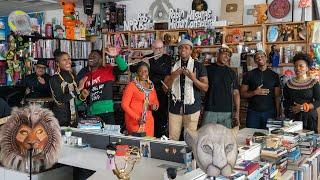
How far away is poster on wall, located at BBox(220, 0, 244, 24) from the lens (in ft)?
18.9

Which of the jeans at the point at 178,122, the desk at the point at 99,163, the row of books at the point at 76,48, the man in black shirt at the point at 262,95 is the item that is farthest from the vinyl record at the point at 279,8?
the row of books at the point at 76,48

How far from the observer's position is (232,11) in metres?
5.83

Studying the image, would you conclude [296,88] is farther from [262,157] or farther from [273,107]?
[262,157]

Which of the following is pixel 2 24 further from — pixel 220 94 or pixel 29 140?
pixel 29 140

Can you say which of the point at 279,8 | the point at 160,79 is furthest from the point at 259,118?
the point at 279,8

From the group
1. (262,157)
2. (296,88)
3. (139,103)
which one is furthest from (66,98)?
(296,88)

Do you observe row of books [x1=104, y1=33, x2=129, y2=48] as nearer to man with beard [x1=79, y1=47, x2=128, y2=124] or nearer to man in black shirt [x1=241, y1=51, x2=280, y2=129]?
man with beard [x1=79, y1=47, x2=128, y2=124]

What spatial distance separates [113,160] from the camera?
2.07 metres

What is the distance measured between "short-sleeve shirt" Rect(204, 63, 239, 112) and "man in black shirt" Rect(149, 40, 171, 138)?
55 cm

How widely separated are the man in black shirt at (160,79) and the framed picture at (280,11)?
1825mm

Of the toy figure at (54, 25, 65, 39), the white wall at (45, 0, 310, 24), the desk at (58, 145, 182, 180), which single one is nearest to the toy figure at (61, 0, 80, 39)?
the toy figure at (54, 25, 65, 39)

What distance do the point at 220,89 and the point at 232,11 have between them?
1.97 m

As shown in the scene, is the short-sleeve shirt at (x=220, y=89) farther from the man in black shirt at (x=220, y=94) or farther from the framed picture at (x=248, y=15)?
the framed picture at (x=248, y=15)

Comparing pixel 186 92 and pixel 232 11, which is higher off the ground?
pixel 232 11
